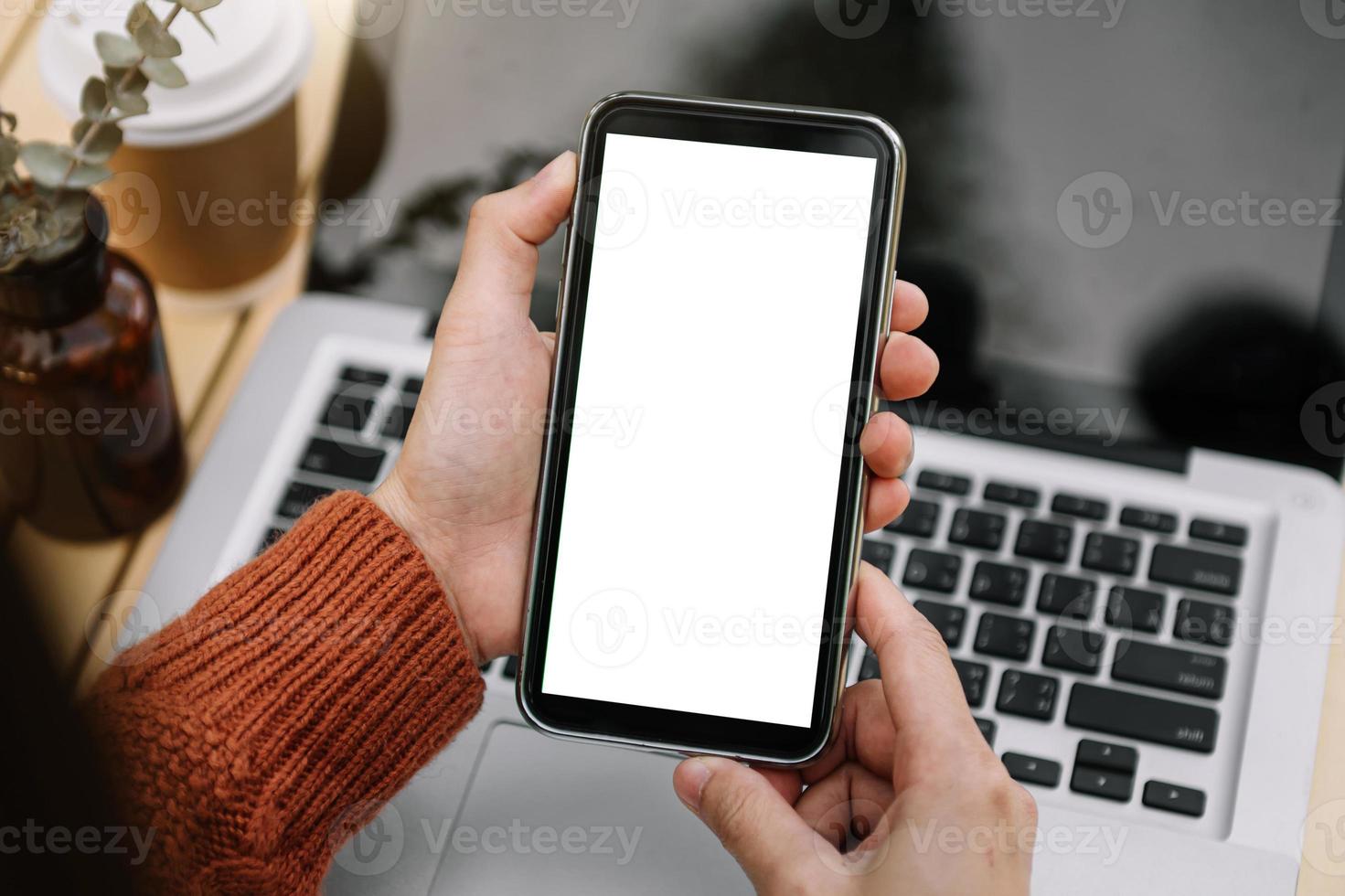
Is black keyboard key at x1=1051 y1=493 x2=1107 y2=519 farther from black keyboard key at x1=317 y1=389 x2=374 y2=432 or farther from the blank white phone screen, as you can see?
black keyboard key at x1=317 y1=389 x2=374 y2=432

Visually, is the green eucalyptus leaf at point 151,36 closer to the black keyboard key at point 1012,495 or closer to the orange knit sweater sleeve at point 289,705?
the orange knit sweater sleeve at point 289,705

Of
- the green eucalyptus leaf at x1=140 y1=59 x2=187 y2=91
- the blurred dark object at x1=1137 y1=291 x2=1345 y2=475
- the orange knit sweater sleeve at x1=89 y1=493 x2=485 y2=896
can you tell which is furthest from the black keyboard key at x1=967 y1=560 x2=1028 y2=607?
the green eucalyptus leaf at x1=140 y1=59 x2=187 y2=91

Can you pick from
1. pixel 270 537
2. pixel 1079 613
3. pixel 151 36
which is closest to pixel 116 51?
pixel 151 36

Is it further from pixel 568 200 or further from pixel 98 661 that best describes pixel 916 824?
pixel 98 661

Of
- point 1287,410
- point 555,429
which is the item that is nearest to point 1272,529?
point 1287,410

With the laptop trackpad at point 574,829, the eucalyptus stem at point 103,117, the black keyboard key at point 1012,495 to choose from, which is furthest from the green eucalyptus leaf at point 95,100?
the black keyboard key at point 1012,495

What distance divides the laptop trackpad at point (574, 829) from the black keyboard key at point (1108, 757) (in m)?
0.15

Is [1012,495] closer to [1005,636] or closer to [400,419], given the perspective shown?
[1005,636]

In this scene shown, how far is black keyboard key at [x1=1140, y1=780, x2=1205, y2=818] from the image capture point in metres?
0.44

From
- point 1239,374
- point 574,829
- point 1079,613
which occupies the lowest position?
point 574,829

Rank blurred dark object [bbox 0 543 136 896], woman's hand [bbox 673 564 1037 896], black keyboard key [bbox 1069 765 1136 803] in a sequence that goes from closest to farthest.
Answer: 1. blurred dark object [bbox 0 543 136 896]
2. woman's hand [bbox 673 564 1037 896]
3. black keyboard key [bbox 1069 765 1136 803]

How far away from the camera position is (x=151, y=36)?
1.26 feet

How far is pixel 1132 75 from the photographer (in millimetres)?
478

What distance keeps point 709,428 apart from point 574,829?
0.56 ft
